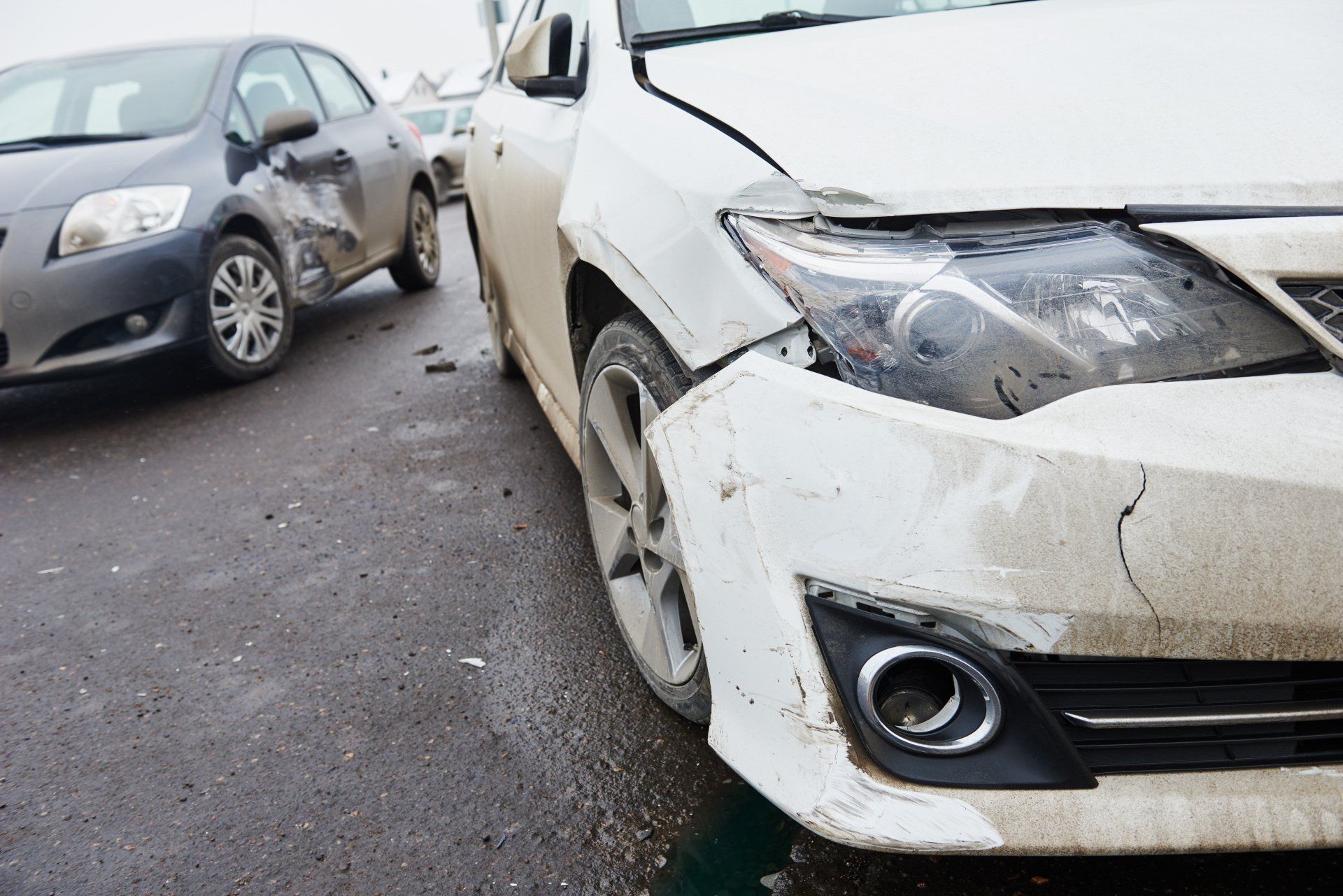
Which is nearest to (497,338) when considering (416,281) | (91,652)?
(91,652)

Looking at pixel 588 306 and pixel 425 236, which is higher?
pixel 588 306

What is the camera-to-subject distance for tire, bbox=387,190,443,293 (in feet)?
22.6

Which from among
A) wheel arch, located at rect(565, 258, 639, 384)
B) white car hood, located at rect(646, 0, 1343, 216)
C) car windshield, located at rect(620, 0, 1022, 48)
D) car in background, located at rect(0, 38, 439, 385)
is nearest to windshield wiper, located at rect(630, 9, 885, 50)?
car windshield, located at rect(620, 0, 1022, 48)

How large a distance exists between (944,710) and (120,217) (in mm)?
4364

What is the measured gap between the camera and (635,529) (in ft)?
6.81

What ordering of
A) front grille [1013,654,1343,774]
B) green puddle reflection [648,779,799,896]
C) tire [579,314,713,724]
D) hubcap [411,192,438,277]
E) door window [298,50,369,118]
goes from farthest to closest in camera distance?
hubcap [411,192,438,277] → door window [298,50,369,118] → tire [579,314,713,724] → green puddle reflection [648,779,799,896] → front grille [1013,654,1343,774]

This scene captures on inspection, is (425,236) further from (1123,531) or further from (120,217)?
(1123,531)

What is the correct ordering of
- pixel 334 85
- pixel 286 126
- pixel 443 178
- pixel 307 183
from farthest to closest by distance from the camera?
pixel 443 178 → pixel 334 85 → pixel 307 183 → pixel 286 126

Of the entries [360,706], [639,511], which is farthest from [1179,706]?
[360,706]

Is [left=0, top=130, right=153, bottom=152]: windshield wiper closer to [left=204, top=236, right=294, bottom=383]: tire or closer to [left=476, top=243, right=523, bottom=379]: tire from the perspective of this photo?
[left=204, top=236, right=294, bottom=383]: tire

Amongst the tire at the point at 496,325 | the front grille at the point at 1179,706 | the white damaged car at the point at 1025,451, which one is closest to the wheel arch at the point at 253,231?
the tire at the point at 496,325

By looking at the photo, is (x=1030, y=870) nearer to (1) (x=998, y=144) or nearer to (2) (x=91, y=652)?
(1) (x=998, y=144)

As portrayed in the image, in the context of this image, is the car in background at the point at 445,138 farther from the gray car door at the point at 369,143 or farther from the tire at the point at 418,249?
the gray car door at the point at 369,143

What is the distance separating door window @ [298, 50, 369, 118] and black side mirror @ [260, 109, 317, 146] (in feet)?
2.82
